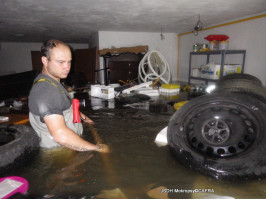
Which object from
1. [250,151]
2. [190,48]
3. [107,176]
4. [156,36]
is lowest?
[107,176]

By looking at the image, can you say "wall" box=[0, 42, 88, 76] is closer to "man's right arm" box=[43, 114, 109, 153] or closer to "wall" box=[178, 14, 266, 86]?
"wall" box=[178, 14, 266, 86]

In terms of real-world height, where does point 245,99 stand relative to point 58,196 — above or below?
above

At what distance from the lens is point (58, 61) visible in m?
1.63

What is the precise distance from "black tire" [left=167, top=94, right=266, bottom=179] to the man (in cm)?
79

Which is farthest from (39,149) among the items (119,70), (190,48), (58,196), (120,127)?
(190,48)

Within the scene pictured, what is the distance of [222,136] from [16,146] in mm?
1705

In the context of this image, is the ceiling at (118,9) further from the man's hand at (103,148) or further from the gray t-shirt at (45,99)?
the man's hand at (103,148)

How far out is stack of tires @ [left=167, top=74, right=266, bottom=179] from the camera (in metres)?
1.26

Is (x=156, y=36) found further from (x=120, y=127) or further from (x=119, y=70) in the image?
(x=120, y=127)

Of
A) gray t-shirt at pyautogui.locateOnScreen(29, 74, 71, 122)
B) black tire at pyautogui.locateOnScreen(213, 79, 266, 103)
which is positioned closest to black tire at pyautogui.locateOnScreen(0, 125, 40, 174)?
gray t-shirt at pyautogui.locateOnScreen(29, 74, 71, 122)

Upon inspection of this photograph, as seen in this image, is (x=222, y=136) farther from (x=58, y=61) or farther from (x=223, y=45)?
(x=223, y=45)

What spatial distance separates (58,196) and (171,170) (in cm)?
84

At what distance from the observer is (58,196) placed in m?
1.15

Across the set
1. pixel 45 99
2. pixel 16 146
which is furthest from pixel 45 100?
pixel 16 146
